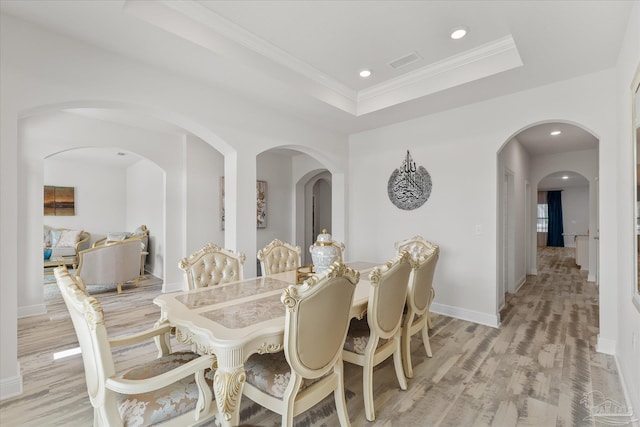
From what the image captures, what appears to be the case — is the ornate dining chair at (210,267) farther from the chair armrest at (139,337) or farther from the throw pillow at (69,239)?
the throw pillow at (69,239)

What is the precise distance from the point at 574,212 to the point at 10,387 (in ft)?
51.0

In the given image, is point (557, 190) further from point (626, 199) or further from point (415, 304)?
point (415, 304)

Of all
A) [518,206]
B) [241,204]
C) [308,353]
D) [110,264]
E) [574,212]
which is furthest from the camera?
[574,212]

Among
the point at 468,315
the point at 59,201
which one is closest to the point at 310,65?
the point at 468,315

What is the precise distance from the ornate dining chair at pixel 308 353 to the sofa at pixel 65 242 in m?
7.12

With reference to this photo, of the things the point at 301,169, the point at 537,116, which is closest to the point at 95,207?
the point at 301,169

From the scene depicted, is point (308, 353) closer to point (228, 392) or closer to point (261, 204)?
point (228, 392)

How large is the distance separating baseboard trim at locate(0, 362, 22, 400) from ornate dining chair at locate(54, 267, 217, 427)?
138 centimetres

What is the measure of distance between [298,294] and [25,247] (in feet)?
14.2

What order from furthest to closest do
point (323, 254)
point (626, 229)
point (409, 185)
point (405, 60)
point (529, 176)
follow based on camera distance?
point (529, 176) → point (409, 185) → point (405, 60) → point (323, 254) → point (626, 229)

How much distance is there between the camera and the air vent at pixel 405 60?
296 centimetres

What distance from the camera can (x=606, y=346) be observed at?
2754mm

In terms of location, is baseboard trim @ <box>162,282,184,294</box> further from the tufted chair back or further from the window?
the window

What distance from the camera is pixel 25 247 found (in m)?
3.74
